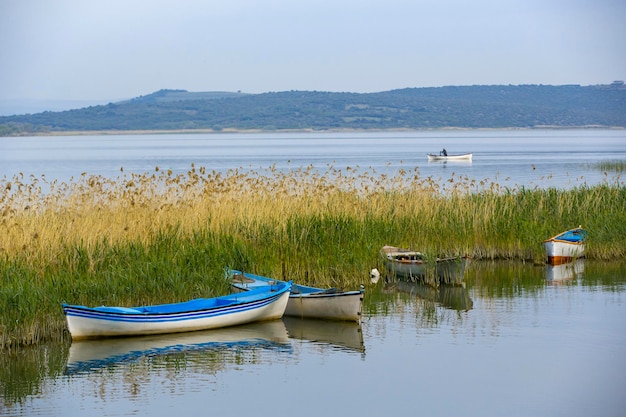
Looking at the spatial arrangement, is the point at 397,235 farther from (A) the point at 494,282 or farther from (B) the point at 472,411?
(B) the point at 472,411

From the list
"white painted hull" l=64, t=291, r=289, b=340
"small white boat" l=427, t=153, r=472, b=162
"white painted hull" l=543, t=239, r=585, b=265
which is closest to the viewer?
"white painted hull" l=64, t=291, r=289, b=340

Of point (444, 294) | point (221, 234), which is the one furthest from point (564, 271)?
point (221, 234)

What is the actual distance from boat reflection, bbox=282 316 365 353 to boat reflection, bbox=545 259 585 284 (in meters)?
6.74

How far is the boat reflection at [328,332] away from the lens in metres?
16.1

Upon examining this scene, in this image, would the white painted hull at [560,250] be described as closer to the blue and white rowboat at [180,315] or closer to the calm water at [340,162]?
the calm water at [340,162]

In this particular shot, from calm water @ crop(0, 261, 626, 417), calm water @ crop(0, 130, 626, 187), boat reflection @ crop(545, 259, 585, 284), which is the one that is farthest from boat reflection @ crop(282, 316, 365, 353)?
calm water @ crop(0, 130, 626, 187)

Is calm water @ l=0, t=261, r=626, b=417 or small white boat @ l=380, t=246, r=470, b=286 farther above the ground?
small white boat @ l=380, t=246, r=470, b=286

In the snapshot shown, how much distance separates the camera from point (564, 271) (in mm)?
22906

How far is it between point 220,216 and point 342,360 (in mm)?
6841

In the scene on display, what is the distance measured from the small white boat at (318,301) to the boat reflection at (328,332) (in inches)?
4.3

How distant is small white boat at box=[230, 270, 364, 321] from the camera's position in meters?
16.9

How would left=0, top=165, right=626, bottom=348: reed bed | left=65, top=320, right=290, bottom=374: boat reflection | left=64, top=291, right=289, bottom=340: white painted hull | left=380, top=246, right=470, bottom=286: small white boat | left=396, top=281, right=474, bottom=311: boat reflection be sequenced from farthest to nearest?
left=380, top=246, right=470, bottom=286: small white boat → left=396, top=281, right=474, bottom=311: boat reflection → left=0, top=165, right=626, bottom=348: reed bed → left=64, top=291, right=289, bottom=340: white painted hull → left=65, top=320, right=290, bottom=374: boat reflection

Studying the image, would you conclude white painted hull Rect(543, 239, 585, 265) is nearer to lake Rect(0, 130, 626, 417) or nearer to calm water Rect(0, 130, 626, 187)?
lake Rect(0, 130, 626, 417)

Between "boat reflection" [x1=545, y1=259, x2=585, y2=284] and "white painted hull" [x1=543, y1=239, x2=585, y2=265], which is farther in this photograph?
"white painted hull" [x1=543, y1=239, x2=585, y2=265]
